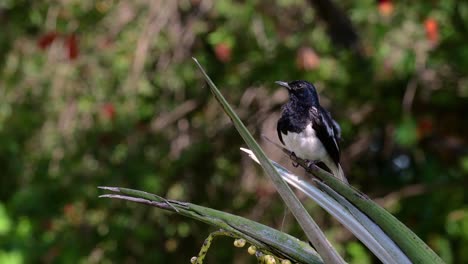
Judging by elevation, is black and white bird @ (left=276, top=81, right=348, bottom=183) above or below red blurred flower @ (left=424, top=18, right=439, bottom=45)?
above

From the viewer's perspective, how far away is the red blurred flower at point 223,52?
15.5 feet

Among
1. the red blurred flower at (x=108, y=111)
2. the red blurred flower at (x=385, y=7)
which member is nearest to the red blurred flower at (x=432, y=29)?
the red blurred flower at (x=385, y=7)

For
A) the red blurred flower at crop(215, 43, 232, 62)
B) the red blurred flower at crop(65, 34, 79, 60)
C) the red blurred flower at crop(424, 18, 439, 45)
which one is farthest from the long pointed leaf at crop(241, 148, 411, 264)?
the red blurred flower at crop(65, 34, 79, 60)

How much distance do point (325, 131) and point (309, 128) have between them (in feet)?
0.18

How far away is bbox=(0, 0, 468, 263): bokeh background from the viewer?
4598mm

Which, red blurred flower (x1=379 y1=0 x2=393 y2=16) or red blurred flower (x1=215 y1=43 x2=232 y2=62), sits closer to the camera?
red blurred flower (x1=379 y1=0 x2=393 y2=16)

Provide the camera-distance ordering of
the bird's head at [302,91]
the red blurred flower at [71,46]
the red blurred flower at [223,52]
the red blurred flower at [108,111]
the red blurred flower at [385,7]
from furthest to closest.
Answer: the red blurred flower at [71,46] < the red blurred flower at [108,111] < the red blurred flower at [223,52] < the red blurred flower at [385,7] < the bird's head at [302,91]

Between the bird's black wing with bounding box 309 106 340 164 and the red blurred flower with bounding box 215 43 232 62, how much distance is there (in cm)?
196

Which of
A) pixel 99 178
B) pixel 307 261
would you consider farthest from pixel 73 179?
pixel 307 261

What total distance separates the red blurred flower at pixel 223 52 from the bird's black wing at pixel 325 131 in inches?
77.1

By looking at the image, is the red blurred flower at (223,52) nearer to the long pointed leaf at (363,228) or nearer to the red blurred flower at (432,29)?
the red blurred flower at (432,29)

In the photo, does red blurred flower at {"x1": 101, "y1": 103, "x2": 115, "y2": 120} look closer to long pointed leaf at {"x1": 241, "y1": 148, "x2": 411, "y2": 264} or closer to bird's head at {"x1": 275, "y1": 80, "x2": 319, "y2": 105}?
bird's head at {"x1": 275, "y1": 80, "x2": 319, "y2": 105}

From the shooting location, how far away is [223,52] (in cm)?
484

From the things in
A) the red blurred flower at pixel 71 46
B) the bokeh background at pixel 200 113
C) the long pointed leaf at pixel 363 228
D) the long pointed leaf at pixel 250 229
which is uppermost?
the long pointed leaf at pixel 250 229
